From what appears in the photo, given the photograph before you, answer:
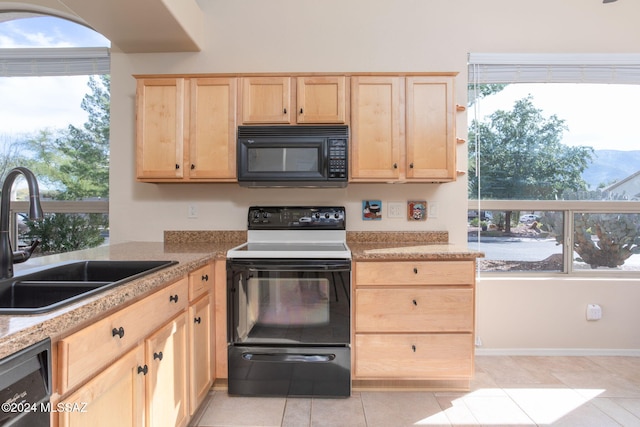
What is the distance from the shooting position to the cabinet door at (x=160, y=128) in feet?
7.44

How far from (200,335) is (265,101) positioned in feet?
4.80

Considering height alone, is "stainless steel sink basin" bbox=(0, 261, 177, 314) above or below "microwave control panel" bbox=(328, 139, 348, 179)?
below

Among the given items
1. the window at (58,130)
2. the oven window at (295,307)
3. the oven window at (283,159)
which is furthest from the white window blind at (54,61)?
the oven window at (295,307)

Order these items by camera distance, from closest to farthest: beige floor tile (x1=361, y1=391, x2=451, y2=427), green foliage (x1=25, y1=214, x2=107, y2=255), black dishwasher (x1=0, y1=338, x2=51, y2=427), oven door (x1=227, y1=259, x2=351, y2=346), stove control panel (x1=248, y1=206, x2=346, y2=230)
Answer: black dishwasher (x1=0, y1=338, x2=51, y2=427) < beige floor tile (x1=361, y1=391, x2=451, y2=427) < oven door (x1=227, y1=259, x2=351, y2=346) < stove control panel (x1=248, y1=206, x2=346, y2=230) < green foliage (x1=25, y1=214, x2=107, y2=255)

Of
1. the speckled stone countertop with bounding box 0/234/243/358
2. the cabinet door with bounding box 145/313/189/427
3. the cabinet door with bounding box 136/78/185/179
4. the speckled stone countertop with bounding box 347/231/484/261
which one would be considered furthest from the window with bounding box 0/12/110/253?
the speckled stone countertop with bounding box 347/231/484/261

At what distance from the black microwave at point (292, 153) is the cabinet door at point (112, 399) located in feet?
4.20

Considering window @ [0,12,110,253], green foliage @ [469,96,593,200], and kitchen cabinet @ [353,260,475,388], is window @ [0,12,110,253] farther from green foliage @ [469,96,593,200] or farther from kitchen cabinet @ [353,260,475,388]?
green foliage @ [469,96,593,200]

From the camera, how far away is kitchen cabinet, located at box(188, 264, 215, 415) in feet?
5.64

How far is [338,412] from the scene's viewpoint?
6.23 ft

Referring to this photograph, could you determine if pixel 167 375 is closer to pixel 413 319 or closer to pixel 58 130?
pixel 413 319

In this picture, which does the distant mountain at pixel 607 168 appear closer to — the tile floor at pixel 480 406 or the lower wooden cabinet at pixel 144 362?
the tile floor at pixel 480 406

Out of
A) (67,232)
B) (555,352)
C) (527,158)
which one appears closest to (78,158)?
(67,232)

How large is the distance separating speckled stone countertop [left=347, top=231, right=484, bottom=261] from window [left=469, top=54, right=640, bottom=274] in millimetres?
453

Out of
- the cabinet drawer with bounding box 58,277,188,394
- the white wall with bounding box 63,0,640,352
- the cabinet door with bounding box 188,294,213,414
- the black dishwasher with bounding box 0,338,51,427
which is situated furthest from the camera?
the white wall with bounding box 63,0,640,352
